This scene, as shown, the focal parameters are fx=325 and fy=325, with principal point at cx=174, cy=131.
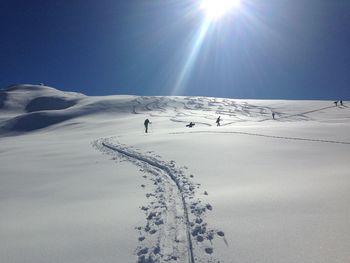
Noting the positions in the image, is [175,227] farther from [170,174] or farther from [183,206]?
[170,174]

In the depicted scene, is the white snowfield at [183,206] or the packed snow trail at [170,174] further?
the packed snow trail at [170,174]

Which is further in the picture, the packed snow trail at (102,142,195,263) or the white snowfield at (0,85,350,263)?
the packed snow trail at (102,142,195,263)

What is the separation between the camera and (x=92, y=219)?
312 inches

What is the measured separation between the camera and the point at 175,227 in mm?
7312

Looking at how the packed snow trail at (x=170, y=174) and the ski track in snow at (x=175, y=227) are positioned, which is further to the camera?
the packed snow trail at (x=170, y=174)

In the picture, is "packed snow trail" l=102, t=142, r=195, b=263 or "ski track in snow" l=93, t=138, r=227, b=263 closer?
"ski track in snow" l=93, t=138, r=227, b=263

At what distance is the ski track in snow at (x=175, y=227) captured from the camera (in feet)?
20.0

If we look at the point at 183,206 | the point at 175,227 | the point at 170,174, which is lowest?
the point at 175,227

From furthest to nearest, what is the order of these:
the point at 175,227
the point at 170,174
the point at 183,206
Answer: the point at 170,174
the point at 183,206
the point at 175,227

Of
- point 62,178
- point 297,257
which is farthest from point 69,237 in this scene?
point 62,178

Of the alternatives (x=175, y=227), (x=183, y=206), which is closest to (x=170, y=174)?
(x=183, y=206)

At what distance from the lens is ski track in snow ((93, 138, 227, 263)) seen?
6105 millimetres

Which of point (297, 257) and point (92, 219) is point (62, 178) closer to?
point (92, 219)

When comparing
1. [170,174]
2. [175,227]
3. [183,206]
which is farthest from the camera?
[170,174]
